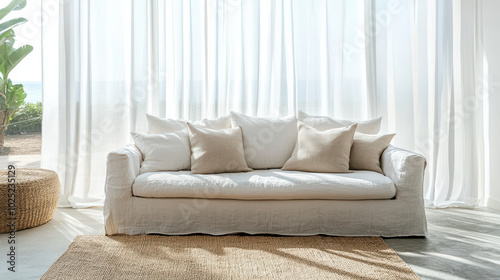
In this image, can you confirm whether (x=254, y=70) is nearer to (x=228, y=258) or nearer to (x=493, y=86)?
(x=228, y=258)

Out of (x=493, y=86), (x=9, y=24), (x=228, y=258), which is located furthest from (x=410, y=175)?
(x=9, y=24)

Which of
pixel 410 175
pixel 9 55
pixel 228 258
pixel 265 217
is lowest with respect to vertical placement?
pixel 228 258

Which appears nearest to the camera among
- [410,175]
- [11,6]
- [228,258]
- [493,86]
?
[228,258]

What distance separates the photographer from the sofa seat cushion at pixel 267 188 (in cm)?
307

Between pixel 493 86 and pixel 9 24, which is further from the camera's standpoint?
pixel 493 86

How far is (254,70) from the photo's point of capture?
4113mm

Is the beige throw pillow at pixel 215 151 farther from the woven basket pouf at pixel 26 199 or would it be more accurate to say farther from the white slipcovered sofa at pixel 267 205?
the woven basket pouf at pixel 26 199

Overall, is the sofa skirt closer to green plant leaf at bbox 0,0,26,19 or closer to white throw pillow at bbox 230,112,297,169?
white throw pillow at bbox 230,112,297,169

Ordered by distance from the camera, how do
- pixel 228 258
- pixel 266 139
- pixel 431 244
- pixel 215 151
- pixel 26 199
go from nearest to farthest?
pixel 228 258 < pixel 431 244 < pixel 26 199 < pixel 215 151 < pixel 266 139

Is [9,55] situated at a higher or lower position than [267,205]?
higher

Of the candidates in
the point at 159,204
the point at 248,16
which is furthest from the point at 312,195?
the point at 248,16

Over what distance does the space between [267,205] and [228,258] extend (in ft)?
1.81

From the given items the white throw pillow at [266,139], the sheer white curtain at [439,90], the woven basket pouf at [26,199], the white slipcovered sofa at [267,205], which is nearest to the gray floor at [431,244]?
the woven basket pouf at [26,199]

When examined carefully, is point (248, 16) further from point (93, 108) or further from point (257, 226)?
point (257, 226)
